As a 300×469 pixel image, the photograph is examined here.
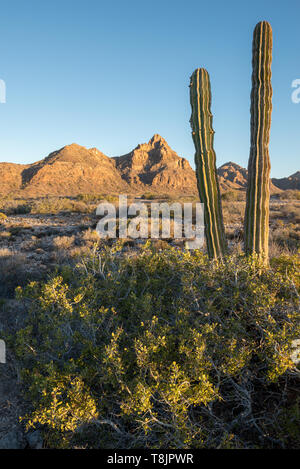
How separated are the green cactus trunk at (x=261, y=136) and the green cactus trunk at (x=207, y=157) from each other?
21.1 inches

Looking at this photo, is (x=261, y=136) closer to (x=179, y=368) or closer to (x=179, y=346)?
(x=179, y=346)

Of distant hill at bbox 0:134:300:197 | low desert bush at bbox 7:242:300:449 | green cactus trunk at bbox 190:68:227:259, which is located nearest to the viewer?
low desert bush at bbox 7:242:300:449

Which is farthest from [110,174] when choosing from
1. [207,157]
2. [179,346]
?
[179,346]

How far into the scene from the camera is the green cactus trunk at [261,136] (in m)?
4.24

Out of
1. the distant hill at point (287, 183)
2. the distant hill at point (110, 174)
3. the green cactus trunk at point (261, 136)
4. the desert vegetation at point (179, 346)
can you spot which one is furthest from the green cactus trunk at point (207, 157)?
the distant hill at point (287, 183)

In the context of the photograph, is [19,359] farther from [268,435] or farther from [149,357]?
[268,435]

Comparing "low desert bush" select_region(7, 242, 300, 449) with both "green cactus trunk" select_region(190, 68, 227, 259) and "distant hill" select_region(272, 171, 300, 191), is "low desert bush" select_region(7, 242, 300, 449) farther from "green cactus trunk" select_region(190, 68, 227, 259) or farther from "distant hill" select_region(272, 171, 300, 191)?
"distant hill" select_region(272, 171, 300, 191)

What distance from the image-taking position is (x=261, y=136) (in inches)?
168

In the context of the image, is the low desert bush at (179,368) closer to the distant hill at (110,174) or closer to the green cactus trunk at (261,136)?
the green cactus trunk at (261,136)

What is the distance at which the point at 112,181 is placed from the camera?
54.2m

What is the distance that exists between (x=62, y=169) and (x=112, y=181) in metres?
10.1

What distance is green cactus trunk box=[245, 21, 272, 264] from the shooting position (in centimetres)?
424

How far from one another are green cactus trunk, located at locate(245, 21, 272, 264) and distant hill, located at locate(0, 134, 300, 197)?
41299 millimetres

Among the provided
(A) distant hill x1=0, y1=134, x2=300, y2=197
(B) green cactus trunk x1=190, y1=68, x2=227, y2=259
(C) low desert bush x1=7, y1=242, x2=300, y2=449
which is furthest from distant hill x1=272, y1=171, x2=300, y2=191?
(C) low desert bush x1=7, y1=242, x2=300, y2=449
